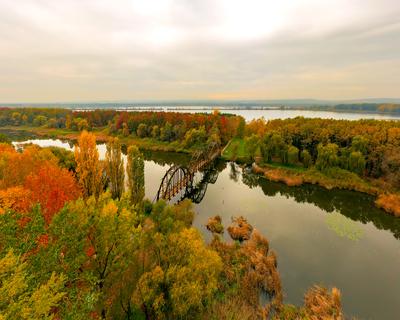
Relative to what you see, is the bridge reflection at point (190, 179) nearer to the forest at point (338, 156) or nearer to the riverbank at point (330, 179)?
the forest at point (338, 156)

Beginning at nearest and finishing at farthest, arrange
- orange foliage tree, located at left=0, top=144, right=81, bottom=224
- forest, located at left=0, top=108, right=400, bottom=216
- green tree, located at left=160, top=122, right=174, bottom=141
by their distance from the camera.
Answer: orange foliage tree, located at left=0, top=144, right=81, bottom=224, forest, located at left=0, top=108, right=400, bottom=216, green tree, located at left=160, top=122, right=174, bottom=141

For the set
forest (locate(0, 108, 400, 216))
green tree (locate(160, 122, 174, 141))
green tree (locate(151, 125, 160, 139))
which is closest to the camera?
forest (locate(0, 108, 400, 216))

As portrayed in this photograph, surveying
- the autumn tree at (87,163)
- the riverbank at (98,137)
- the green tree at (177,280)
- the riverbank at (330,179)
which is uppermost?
the autumn tree at (87,163)

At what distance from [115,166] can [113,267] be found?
74.8 feet

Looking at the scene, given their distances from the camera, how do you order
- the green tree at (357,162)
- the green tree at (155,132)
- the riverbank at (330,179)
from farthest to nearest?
the green tree at (155,132) < the green tree at (357,162) < the riverbank at (330,179)

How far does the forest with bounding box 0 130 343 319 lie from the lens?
420 inches

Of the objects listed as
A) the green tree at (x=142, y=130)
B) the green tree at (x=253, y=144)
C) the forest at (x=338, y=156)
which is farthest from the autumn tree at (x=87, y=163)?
the green tree at (x=142, y=130)

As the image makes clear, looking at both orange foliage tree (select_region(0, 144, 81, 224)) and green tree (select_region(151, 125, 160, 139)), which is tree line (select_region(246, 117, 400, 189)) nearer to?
green tree (select_region(151, 125, 160, 139))

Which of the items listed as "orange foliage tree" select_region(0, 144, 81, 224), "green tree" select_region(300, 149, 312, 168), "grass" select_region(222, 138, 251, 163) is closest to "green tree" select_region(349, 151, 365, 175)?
"green tree" select_region(300, 149, 312, 168)

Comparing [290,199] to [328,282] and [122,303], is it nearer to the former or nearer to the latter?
[328,282]

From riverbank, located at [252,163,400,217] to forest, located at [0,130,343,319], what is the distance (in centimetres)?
3205

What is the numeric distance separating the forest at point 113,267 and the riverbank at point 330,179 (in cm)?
3205

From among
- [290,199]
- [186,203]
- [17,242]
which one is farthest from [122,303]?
[290,199]

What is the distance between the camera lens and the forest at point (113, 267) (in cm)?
1066
